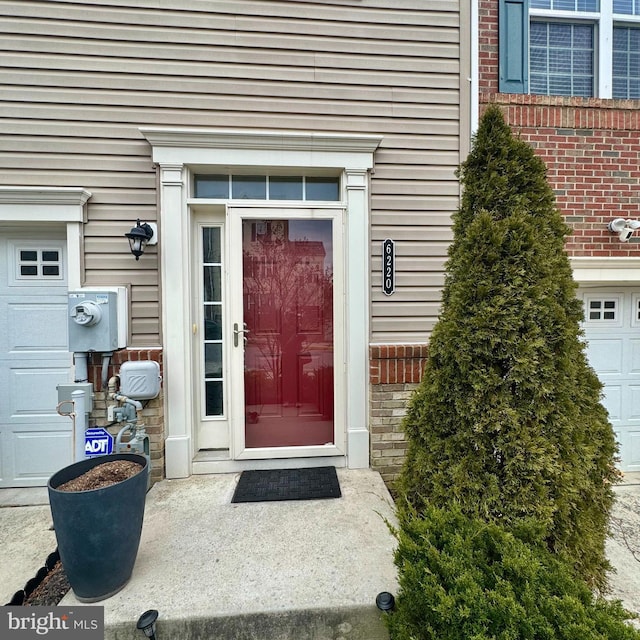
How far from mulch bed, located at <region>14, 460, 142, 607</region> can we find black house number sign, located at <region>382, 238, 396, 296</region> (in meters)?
2.08

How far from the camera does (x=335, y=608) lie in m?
1.59

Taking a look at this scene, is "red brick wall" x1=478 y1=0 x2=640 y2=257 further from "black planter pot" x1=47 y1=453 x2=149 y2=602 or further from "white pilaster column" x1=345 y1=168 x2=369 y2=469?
"black planter pot" x1=47 y1=453 x2=149 y2=602

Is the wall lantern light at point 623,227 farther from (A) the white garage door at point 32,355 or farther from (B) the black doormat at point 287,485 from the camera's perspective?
(A) the white garage door at point 32,355

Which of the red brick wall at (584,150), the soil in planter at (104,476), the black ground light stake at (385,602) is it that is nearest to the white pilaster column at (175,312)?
the soil in planter at (104,476)

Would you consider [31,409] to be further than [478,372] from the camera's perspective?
Yes

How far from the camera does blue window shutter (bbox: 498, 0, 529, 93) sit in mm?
2922

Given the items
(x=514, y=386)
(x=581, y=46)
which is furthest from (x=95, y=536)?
(x=581, y=46)

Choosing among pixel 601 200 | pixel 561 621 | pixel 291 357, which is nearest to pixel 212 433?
pixel 291 357

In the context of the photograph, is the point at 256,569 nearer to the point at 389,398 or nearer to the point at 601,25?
the point at 389,398

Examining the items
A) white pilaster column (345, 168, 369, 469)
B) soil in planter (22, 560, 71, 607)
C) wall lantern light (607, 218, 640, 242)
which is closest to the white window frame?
wall lantern light (607, 218, 640, 242)

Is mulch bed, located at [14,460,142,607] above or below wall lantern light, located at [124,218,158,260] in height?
below

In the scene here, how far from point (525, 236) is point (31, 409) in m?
3.69

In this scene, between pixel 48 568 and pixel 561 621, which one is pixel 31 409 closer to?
pixel 48 568

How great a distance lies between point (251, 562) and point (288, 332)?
1.58 m
